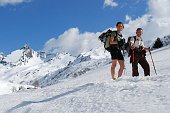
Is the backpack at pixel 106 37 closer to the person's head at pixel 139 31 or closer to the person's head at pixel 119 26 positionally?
the person's head at pixel 119 26

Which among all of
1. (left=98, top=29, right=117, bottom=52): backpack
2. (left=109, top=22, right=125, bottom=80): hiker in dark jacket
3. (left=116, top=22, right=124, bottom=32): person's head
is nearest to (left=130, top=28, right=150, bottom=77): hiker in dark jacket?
(left=109, top=22, right=125, bottom=80): hiker in dark jacket

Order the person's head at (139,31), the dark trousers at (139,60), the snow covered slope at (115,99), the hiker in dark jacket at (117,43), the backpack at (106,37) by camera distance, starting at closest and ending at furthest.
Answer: the snow covered slope at (115,99) → the backpack at (106,37) → the hiker in dark jacket at (117,43) → the person's head at (139,31) → the dark trousers at (139,60)

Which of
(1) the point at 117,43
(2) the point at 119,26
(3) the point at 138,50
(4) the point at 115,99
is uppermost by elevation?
(2) the point at 119,26

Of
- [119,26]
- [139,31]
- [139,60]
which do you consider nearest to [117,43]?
[119,26]

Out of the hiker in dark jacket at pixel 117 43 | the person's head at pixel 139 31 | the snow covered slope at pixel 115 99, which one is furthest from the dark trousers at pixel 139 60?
the snow covered slope at pixel 115 99

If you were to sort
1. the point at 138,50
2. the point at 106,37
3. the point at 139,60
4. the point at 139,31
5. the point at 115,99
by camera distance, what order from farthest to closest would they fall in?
the point at 139,60
the point at 138,50
the point at 139,31
the point at 106,37
the point at 115,99

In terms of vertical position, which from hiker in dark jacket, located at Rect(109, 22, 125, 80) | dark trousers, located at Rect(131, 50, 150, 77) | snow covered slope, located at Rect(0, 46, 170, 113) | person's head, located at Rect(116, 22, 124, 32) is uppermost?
person's head, located at Rect(116, 22, 124, 32)

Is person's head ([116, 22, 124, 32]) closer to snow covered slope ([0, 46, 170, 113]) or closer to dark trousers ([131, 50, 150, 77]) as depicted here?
dark trousers ([131, 50, 150, 77])

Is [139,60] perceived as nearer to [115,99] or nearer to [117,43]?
[117,43]

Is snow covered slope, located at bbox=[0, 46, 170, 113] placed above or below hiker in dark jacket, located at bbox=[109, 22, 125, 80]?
below

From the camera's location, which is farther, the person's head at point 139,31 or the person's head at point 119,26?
the person's head at point 139,31

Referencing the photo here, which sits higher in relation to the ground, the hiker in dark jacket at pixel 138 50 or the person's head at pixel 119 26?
the person's head at pixel 119 26

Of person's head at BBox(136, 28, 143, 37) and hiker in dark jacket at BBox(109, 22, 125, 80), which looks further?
person's head at BBox(136, 28, 143, 37)

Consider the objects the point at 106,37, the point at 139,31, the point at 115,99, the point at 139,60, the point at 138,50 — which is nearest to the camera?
the point at 115,99
